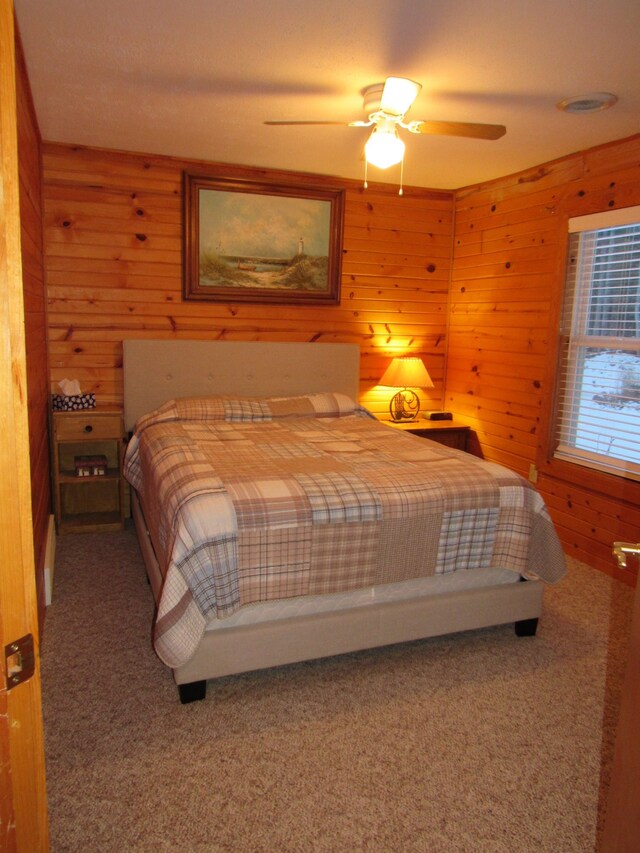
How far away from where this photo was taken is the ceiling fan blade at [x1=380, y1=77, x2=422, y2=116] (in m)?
2.39

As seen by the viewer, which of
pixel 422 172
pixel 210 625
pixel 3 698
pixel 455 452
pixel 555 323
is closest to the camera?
pixel 3 698

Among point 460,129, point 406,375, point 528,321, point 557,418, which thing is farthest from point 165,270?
point 557,418

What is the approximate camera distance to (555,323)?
148 inches

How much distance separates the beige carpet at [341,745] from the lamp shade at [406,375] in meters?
2.13

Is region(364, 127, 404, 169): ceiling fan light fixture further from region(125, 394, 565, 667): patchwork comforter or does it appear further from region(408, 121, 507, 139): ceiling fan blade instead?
region(125, 394, 565, 667): patchwork comforter

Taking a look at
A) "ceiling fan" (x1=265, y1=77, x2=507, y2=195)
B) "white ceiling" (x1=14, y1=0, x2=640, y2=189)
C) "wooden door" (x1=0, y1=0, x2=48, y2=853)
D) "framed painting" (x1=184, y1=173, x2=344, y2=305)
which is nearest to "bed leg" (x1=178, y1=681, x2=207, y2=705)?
"wooden door" (x1=0, y1=0, x2=48, y2=853)

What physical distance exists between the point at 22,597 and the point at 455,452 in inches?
100

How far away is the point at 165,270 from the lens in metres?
4.14

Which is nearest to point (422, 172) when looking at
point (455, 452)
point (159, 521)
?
point (455, 452)

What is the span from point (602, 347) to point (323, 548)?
2.23 m

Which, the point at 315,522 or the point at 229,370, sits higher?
the point at 229,370

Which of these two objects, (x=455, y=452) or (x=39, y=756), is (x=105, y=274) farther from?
(x=39, y=756)

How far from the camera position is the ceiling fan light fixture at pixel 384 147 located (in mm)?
2492

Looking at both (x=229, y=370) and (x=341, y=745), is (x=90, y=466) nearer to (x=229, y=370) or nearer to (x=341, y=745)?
(x=229, y=370)
